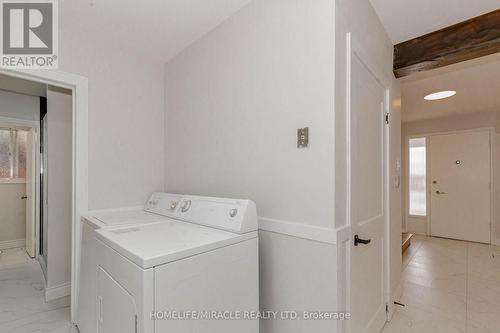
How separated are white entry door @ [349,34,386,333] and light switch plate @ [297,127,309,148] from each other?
263mm

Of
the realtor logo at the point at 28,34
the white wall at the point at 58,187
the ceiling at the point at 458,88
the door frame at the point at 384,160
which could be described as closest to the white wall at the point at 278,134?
the door frame at the point at 384,160

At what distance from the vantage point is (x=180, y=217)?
163cm

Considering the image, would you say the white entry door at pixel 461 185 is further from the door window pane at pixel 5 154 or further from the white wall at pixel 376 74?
the door window pane at pixel 5 154

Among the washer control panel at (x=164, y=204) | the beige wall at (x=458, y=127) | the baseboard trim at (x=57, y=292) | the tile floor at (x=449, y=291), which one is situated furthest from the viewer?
the beige wall at (x=458, y=127)

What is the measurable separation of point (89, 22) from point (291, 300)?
238 centimetres

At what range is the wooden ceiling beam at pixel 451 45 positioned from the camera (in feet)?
5.32

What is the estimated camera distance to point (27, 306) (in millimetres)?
2127

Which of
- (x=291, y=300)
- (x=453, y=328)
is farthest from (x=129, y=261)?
(x=453, y=328)

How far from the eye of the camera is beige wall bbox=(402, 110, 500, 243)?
405cm

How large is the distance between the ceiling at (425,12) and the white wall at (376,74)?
7cm

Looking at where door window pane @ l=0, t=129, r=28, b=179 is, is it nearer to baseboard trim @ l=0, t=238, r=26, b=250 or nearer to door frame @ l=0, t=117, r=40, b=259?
door frame @ l=0, t=117, r=40, b=259

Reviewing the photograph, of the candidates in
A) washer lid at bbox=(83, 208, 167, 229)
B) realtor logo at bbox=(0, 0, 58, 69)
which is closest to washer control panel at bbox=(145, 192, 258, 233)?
washer lid at bbox=(83, 208, 167, 229)

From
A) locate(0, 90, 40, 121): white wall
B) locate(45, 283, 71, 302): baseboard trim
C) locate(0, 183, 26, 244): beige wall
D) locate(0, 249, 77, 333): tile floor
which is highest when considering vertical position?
locate(0, 90, 40, 121): white wall

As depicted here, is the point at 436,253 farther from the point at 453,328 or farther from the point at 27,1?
the point at 27,1
